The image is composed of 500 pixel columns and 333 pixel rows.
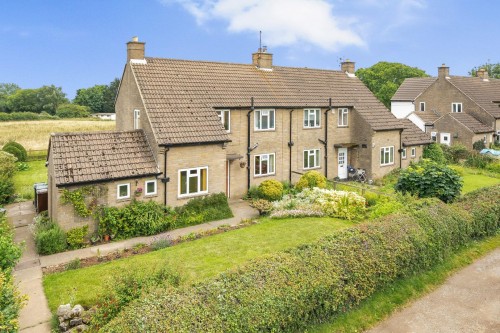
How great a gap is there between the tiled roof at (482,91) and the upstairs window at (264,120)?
33984mm

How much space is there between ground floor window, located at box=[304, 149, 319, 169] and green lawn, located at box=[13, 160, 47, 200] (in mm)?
17805

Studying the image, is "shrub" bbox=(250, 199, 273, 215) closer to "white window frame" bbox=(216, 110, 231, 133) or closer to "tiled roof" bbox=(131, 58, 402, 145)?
"tiled roof" bbox=(131, 58, 402, 145)

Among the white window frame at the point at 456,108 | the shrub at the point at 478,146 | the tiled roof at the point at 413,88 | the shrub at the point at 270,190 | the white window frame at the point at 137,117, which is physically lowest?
the shrub at the point at 270,190

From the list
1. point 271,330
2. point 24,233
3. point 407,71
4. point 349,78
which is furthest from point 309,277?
point 407,71

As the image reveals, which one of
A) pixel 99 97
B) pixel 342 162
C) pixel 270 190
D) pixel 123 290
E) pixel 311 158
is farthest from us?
pixel 99 97

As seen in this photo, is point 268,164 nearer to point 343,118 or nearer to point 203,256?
point 343,118

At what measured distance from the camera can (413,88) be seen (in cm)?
5956

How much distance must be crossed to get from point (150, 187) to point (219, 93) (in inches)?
320

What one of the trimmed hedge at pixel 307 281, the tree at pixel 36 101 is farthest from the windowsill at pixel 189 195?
the tree at pixel 36 101

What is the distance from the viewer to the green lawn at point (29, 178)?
87.2 ft

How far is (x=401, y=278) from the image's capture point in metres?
13.3

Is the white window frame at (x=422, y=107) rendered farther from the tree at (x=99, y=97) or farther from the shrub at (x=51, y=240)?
the tree at (x=99, y=97)

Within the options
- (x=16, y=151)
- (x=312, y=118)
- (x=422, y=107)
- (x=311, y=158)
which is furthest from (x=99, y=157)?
(x=422, y=107)

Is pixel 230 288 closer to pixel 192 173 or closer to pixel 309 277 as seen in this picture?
pixel 309 277
